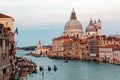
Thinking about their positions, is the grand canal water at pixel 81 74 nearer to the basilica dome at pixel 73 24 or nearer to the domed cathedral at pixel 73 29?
the domed cathedral at pixel 73 29

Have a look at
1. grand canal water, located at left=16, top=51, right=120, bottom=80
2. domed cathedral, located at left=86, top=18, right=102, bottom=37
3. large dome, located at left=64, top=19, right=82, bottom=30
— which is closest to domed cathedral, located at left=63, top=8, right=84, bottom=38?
large dome, located at left=64, top=19, right=82, bottom=30

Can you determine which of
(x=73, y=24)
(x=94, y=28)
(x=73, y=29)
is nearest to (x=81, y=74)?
(x=94, y=28)

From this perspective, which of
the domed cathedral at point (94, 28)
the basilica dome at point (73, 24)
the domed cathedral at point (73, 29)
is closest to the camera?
the domed cathedral at point (94, 28)

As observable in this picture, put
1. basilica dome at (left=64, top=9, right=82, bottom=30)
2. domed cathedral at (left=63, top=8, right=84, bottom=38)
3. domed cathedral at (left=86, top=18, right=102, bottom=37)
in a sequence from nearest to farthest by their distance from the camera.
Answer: domed cathedral at (left=86, top=18, right=102, bottom=37) < domed cathedral at (left=63, top=8, right=84, bottom=38) < basilica dome at (left=64, top=9, right=82, bottom=30)

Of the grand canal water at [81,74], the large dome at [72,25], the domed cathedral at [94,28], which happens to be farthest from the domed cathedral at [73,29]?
the grand canal water at [81,74]

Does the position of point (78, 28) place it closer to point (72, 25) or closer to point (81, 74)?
point (72, 25)

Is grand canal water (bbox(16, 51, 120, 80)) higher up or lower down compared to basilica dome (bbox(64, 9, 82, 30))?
lower down

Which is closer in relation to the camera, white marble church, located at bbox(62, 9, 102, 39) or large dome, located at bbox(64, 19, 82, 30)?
white marble church, located at bbox(62, 9, 102, 39)

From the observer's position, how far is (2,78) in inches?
Answer: 761

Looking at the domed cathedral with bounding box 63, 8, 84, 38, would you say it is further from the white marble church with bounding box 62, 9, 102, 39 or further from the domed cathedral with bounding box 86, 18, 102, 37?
the domed cathedral with bounding box 86, 18, 102, 37

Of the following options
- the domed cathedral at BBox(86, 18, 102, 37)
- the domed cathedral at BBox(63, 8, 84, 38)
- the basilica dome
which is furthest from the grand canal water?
the basilica dome

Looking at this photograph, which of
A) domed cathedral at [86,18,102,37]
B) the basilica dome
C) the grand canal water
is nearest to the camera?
the grand canal water

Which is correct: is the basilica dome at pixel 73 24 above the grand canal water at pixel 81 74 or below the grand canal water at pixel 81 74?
above

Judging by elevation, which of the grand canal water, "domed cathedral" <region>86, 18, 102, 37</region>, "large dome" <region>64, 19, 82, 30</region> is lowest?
the grand canal water
